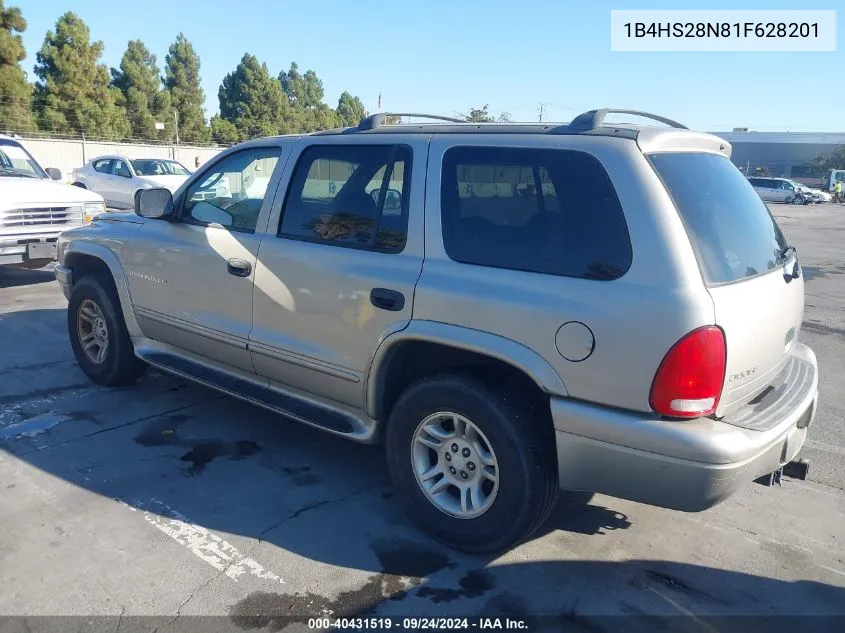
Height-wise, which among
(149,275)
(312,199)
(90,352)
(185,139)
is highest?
(185,139)

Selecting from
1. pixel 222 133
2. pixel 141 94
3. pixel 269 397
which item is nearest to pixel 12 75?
pixel 141 94

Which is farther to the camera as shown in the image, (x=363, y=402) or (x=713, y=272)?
(x=363, y=402)

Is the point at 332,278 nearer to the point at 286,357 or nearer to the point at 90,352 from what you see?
the point at 286,357

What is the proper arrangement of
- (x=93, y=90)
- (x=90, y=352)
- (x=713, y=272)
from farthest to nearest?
(x=93, y=90), (x=90, y=352), (x=713, y=272)

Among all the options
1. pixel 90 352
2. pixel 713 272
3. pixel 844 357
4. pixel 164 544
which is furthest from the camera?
pixel 844 357

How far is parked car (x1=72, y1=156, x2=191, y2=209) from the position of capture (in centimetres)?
1733

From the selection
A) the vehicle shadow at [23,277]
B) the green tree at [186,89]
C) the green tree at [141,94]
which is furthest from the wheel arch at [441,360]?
the green tree at [186,89]

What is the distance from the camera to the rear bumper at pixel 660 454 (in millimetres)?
2688

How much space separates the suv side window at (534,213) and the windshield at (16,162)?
8153mm

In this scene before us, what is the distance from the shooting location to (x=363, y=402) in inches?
144

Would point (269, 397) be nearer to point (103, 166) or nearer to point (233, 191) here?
point (233, 191)

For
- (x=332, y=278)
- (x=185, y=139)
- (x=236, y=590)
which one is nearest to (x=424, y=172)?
(x=332, y=278)

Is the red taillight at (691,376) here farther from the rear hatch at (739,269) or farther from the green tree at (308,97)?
the green tree at (308,97)

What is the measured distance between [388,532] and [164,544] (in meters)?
1.07
